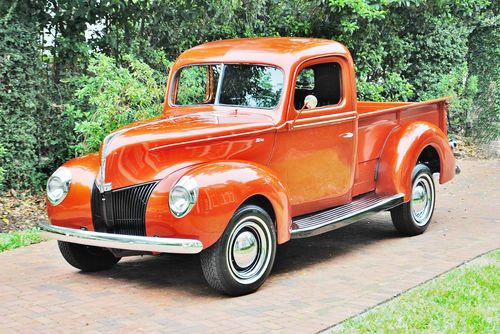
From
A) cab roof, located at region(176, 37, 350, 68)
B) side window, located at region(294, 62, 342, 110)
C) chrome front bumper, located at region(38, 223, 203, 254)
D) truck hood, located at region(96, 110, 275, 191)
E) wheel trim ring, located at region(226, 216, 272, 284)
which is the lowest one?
wheel trim ring, located at region(226, 216, 272, 284)

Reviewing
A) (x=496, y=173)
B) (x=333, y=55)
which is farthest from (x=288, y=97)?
(x=496, y=173)

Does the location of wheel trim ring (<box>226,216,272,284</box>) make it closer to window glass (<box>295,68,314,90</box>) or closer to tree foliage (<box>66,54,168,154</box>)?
window glass (<box>295,68,314,90</box>)

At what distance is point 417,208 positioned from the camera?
7.79m

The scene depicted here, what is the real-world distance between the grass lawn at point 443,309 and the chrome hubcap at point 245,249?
1.05m

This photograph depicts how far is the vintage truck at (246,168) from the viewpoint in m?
5.45

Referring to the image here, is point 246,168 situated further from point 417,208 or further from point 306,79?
point 417,208

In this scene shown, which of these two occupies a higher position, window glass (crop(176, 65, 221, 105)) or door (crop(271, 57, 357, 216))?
window glass (crop(176, 65, 221, 105))

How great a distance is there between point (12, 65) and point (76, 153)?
1.38 m

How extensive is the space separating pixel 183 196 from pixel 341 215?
194 centimetres

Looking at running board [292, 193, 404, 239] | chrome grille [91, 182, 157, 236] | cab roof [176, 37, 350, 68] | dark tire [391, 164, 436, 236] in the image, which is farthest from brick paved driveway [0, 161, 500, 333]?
cab roof [176, 37, 350, 68]

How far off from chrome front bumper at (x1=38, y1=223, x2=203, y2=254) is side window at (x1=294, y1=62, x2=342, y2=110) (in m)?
2.15

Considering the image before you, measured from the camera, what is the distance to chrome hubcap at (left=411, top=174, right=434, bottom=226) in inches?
304

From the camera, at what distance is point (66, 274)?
251 inches

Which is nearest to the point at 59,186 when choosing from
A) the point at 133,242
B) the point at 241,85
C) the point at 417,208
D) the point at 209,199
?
the point at 133,242
